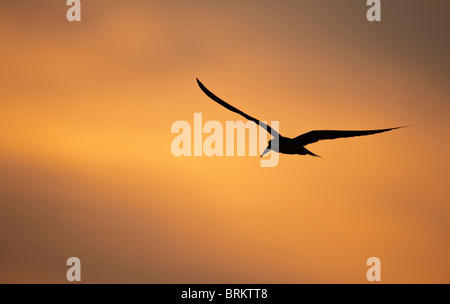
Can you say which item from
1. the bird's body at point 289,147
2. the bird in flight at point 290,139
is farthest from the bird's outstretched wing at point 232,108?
the bird's body at point 289,147

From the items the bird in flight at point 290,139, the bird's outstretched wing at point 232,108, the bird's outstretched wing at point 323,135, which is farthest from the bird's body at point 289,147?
the bird's outstretched wing at point 232,108

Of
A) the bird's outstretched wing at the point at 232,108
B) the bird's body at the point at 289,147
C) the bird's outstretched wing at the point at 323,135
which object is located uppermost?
the bird's outstretched wing at the point at 232,108

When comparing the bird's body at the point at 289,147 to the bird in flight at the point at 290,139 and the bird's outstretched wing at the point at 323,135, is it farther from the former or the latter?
the bird's outstretched wing at the point at 323,135

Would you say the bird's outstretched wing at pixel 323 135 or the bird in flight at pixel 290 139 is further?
the bird in flight at pixel 290 139

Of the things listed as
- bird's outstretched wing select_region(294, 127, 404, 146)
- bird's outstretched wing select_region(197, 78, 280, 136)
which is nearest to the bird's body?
bird's outstretched wing select_region(294, 127, 404, 146)

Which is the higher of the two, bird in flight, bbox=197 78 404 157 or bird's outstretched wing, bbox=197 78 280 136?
bird's outstretched wing, bbox=197 78 280 136

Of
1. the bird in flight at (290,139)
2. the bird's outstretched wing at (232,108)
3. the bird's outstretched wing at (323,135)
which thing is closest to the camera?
the bird's outstretched wing at (323,135)

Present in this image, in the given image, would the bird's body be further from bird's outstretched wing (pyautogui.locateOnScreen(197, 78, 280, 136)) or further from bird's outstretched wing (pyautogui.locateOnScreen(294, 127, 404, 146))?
bird's outstretched wing (pyautogui.locateOnScreen(197, 78, 280, 136))

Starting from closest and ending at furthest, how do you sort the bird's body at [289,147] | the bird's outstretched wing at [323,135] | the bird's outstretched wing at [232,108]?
the bird's outstretched wing at [323,135], the bird's outstretched wing at [232,108], the bird's body at [289,147]

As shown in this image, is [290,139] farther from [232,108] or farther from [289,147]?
[232,108]

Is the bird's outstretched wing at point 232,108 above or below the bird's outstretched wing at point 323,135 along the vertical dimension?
above
